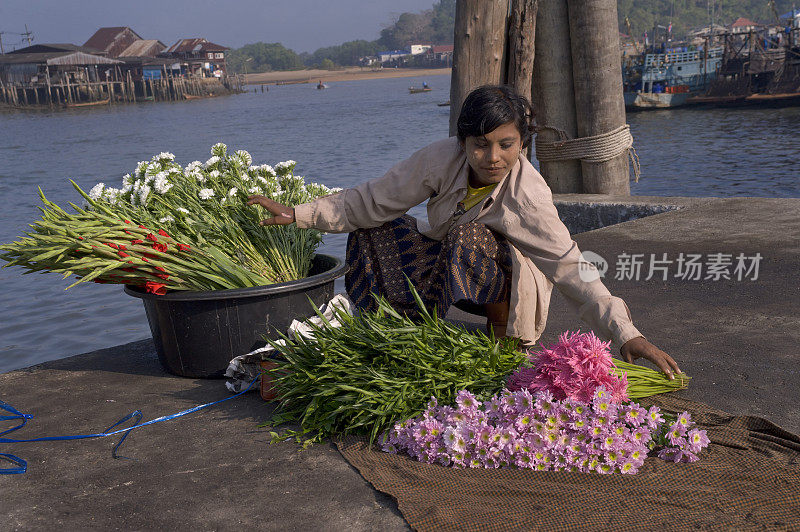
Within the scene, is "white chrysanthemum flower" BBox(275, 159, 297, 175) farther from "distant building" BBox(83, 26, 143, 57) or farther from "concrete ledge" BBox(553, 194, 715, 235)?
"distant building" BBox(83, 26, 143, 57)

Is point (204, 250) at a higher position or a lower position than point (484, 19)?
lower

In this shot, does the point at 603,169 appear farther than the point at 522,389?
Yes

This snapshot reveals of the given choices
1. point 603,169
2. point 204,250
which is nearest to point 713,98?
point 603,169

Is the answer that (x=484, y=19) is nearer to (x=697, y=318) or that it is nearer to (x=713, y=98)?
(x=697, y=318)

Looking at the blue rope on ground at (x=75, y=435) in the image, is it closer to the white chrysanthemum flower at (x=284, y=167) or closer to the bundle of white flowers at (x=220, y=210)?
the bundle of white flowers at (x=220, y=210)

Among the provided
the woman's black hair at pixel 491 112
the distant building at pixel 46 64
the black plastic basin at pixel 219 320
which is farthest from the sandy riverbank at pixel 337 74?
the woman's black hair at pixel 491 112

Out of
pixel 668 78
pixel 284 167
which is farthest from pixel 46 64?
pixel 284 167

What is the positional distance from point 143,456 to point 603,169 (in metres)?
4.11

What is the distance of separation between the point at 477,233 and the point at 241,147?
23.8 m

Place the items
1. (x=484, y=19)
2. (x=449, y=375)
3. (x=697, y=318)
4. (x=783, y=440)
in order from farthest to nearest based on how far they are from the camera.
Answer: (x=484, y=19) < (x=697, y=318) < (x=449, y=375) < (x=783, y=440)

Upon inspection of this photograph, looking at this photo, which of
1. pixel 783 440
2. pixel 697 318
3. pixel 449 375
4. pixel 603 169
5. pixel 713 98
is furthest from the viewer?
pixel 713 98

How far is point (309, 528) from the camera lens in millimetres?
2119

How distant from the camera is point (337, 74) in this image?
138125 millimetres

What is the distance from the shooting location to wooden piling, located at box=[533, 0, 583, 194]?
5340mm
